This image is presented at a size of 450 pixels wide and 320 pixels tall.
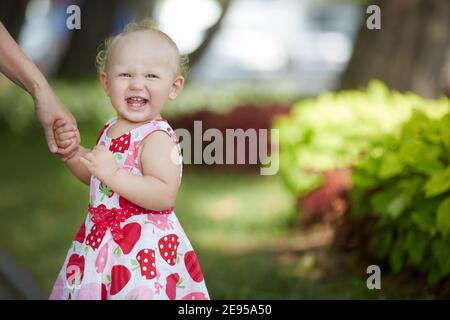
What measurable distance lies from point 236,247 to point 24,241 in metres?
1.80

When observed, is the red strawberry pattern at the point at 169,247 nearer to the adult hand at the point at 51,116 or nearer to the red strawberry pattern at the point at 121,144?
the red strawberry pattern at the point at 121,144

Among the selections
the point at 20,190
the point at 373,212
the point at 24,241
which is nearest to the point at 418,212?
the point at 373,212

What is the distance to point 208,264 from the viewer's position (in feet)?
19.6

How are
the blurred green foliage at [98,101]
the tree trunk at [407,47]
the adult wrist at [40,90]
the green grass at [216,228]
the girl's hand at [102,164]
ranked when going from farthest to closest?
the blurred green foliage at [98,101] → the tree trunk at [407,47] → the green grass at [216,228] → the adult wrist at [40,90] → the girl's hand at [102,164]

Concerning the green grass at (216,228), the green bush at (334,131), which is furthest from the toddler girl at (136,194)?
the green bush at (334,131)

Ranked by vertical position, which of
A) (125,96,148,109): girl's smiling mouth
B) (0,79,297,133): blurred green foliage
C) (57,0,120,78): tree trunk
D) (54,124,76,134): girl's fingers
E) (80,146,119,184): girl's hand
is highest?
(57,0,120,78): tree trunk

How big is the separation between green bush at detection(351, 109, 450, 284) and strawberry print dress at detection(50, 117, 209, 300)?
1.68m

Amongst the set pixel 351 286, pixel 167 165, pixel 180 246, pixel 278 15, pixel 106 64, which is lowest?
pixel 351 286

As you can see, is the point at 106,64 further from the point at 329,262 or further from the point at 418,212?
the point at 329,262

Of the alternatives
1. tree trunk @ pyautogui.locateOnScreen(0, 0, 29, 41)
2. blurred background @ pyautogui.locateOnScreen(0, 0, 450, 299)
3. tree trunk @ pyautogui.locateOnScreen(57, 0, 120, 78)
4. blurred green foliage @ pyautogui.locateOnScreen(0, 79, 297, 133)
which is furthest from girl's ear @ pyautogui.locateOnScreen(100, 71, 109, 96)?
tree trunk @ pyautogui.locateOnScreen(57, 0, 120, 78)

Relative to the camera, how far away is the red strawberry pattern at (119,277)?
2.86 m

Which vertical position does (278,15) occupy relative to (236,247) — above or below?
above

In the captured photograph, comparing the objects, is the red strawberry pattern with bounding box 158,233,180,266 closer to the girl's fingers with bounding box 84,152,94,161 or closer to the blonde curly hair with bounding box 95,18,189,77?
the girl's fingers with bounding box 84,152,94,161

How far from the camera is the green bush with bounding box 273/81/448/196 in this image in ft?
18.9
